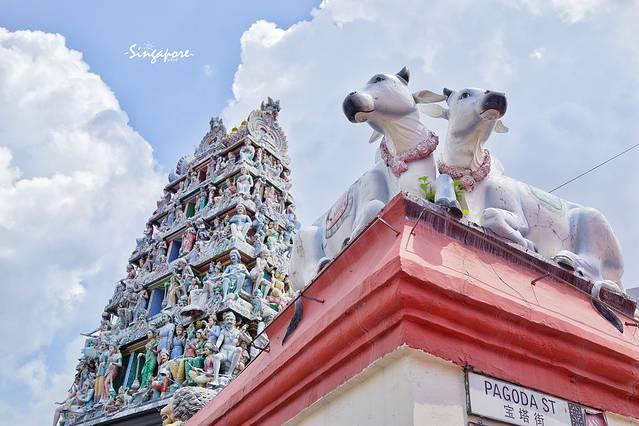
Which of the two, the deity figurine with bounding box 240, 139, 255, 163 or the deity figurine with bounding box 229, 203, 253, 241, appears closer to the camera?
the deity figurine with bounding box 229, 203, 253, 241

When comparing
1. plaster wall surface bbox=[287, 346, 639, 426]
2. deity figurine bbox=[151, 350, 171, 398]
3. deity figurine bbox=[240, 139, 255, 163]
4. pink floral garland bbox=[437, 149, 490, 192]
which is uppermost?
deity figurine bbox=[240, 139, 255, 163]

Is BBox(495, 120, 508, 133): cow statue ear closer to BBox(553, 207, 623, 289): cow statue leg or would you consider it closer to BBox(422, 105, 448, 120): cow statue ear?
BBox(422, 105, 448, 120): cow statue ear

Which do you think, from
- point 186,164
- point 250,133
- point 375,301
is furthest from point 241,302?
point 375,301

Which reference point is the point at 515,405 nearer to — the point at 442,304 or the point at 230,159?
the point at 442,304

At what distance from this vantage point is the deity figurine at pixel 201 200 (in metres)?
21.8

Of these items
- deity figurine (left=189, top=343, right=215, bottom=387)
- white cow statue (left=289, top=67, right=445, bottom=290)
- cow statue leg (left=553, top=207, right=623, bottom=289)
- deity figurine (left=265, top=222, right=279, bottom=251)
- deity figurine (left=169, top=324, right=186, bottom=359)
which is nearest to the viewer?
cow statue leg (left=553, top=207, right=623, bottom=289)

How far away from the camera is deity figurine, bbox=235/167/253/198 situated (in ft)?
66.2

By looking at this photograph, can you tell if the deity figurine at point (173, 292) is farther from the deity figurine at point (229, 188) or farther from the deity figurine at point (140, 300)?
the deity figurine at point (229, 188)

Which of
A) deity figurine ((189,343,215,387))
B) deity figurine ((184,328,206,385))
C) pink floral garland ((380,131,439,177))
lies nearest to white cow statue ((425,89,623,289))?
pink floral garland ((380,131,439,177))

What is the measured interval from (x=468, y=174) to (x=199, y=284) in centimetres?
1469

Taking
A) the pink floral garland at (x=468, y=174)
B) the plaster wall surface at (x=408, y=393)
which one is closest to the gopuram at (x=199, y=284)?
the pink floral garland at (x=468, y=174)

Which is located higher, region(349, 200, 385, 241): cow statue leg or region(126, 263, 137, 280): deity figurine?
region(126, 263, 137, 280): deity figurine

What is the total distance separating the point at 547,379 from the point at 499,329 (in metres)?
0.48

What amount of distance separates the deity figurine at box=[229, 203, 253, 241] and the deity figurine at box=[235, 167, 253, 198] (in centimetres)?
77
